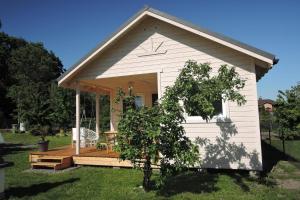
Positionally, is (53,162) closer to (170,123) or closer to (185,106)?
(170,123)

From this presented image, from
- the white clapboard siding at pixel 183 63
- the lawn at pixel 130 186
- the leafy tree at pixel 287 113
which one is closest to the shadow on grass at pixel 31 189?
the lawn at pixel 130 186

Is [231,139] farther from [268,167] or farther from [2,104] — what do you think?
[2,104]

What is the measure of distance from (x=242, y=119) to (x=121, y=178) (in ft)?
12.8

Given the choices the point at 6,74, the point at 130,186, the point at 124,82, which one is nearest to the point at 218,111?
the point at 130,186

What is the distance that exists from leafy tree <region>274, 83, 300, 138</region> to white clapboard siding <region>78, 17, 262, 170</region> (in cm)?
449

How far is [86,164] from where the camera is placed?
9.99 meters

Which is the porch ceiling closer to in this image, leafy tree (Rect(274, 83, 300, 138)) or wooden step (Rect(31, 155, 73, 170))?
wooden step (Rect(31, 155, 73, 170))

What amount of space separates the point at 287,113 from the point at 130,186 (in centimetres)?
786

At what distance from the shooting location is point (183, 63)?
29.4 ft

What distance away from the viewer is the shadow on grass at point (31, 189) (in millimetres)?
6758

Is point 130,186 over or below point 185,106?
below

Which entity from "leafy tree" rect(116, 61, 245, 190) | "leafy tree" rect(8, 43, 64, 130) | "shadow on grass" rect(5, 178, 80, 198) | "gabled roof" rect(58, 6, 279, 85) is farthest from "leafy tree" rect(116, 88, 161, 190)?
"leafy tree" rect(8, 43, 64, 130)

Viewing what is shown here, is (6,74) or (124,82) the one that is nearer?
(124,82)

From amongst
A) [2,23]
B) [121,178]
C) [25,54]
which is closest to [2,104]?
[25,54]
